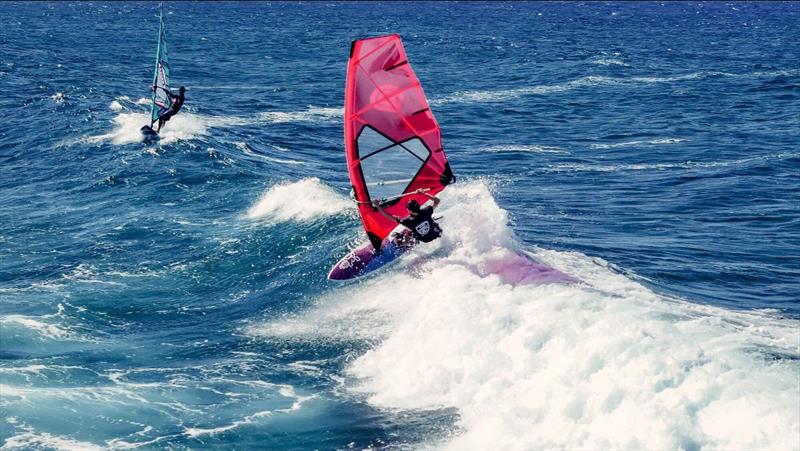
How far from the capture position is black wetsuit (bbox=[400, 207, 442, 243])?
21.4 m

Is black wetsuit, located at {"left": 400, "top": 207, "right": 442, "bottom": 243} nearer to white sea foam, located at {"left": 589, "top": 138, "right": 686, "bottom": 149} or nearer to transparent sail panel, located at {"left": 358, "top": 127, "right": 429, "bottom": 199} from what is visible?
transparent sail panel, located at {"left": 358, "top": 127, "right": 429, "bottom": 199}

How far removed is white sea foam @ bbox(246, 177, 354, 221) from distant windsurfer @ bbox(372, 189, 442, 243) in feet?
23.2

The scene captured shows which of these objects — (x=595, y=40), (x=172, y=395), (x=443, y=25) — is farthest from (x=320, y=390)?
(x=443, y=25)

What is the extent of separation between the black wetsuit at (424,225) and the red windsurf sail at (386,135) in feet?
3.49

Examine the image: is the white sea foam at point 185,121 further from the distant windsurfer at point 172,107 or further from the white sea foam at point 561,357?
the white sea foam at point 561,357

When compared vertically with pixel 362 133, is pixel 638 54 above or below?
above

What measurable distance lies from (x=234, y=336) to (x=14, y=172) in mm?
18805

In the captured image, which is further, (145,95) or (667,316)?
(145,95)

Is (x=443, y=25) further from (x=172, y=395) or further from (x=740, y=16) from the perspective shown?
(x=172, y=395)

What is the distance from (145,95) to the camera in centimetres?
5366

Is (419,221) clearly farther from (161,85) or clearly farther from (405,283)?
(161,85)

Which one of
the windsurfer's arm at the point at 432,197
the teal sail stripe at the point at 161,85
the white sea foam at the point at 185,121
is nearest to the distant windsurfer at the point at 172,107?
the teal sail stripe at the point at 161,85

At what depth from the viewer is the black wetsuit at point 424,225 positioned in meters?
21.4

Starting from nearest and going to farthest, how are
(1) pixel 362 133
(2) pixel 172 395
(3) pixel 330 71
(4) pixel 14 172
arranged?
(2) pixel 172 395, (1) pixel 362 133, (4) pixel 14 172, (3) pixel 330 71
